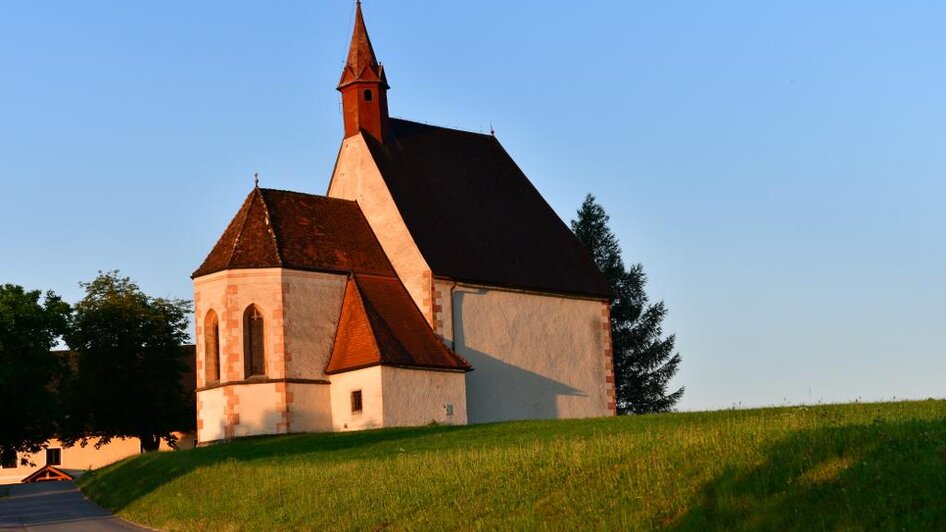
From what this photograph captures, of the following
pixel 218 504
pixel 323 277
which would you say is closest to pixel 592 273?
pixel 323 277

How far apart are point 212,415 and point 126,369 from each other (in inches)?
781

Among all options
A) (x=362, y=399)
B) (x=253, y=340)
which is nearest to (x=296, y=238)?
(x=253, y=340)

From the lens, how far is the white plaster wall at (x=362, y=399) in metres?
39.8

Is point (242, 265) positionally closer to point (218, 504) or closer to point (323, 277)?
point (323, 277)

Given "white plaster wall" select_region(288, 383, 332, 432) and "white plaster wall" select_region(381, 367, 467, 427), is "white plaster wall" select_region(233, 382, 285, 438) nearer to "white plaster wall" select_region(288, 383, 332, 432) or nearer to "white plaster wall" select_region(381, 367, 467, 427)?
"white plaster wall" select_region(288, 383, 332, 432)

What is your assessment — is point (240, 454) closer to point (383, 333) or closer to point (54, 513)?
Answer: point (54, 513)

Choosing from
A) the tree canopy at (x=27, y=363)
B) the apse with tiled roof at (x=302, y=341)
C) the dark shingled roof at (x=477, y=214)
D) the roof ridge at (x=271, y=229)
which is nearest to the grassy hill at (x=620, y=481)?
the apse with tiled roof at (x=302, y=341)

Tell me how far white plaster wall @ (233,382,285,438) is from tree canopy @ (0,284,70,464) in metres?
12.9

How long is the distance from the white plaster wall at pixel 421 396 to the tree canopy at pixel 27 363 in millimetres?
17239

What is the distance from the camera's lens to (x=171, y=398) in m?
60.0

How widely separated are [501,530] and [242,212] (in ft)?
90.7

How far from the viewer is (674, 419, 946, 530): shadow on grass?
546 inches

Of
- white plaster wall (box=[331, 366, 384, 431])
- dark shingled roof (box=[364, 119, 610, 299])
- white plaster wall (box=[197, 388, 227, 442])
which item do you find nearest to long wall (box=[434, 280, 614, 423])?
dark shingled roof (box=[364, 119, 610, 299])

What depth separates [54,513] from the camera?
29.3m
